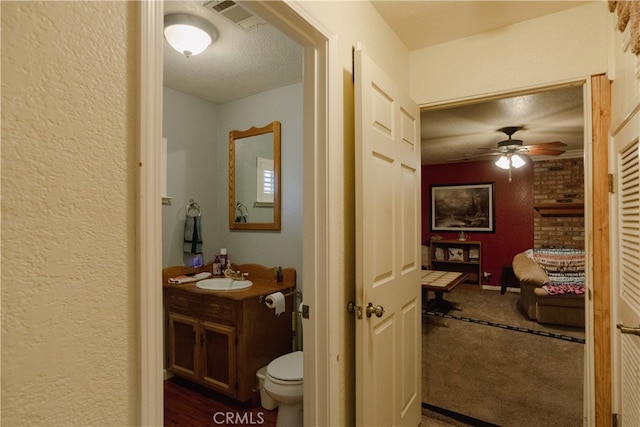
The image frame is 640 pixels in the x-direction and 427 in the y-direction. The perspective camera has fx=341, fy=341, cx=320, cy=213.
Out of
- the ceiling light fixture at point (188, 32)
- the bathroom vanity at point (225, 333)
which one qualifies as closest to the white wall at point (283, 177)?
the bathroom vanity at point (225, 333)

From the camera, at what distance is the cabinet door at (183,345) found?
2.60 metres

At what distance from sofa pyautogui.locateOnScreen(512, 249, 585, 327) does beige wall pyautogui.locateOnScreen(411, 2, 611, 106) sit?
3264 millimetres

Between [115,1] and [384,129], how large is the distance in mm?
1174

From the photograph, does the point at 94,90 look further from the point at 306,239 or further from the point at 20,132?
the point at 306,239

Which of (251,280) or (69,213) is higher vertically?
(69,213)

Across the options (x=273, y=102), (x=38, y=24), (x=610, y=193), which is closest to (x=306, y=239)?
(x=38, y=24)

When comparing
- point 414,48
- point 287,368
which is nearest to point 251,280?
point 287,368

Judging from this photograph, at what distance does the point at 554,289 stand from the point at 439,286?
4.73ft

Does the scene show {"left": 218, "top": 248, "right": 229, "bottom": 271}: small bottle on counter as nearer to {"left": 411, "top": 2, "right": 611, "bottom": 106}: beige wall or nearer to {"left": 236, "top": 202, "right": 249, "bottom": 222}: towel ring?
{"left": 236, "top": 202, "right": 249, "bottom": 222}: towel ring

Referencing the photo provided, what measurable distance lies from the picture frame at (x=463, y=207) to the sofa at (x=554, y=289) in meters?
1.77

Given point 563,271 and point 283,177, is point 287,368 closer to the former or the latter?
point 283,177

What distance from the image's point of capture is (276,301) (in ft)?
8.03

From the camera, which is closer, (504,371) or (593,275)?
(593,275)

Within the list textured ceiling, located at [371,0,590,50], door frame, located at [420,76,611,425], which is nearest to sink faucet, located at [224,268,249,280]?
textured ceiling, located at [371,0,590,50]
